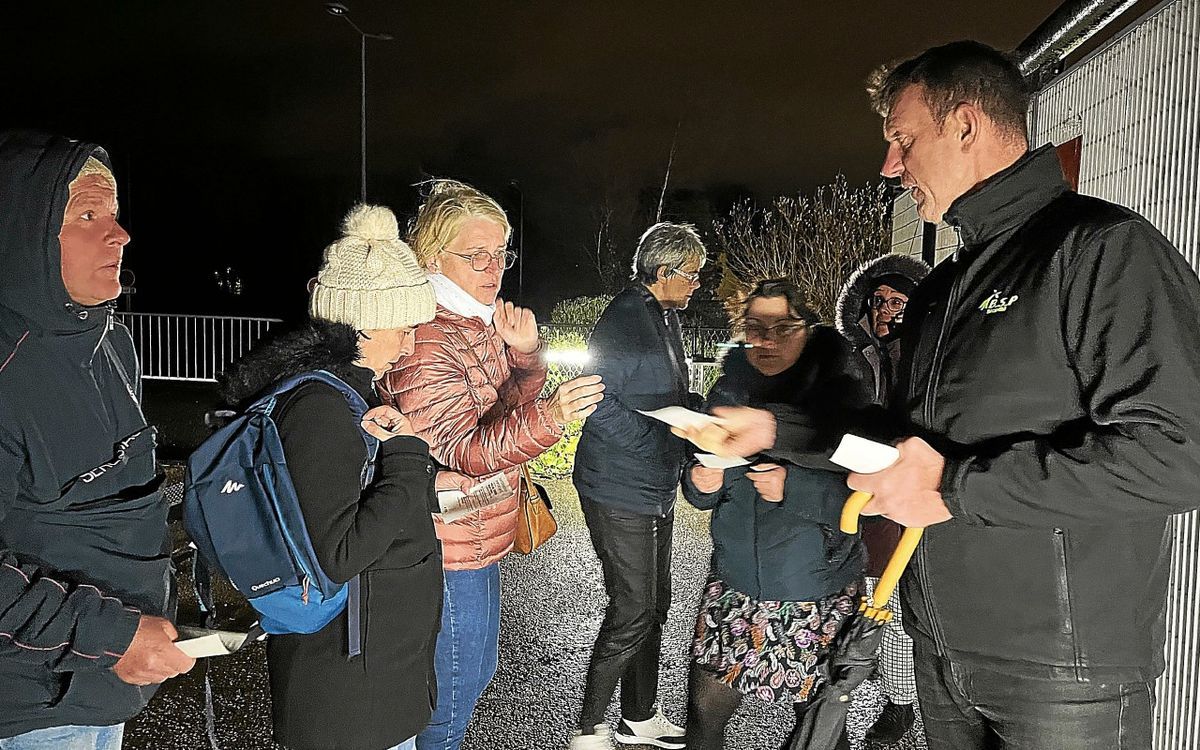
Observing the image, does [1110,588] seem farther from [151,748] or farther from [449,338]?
[151,748]

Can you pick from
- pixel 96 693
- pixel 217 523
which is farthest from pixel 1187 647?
pixel 96 693

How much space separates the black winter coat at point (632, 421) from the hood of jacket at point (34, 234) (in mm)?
2355

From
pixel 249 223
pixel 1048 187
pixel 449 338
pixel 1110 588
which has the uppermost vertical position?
pixel 249 223

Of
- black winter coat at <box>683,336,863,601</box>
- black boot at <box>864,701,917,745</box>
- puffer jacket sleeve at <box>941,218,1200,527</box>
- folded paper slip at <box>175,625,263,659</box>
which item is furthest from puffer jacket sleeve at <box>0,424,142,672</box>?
black boot at <box>864,701,917,745</box>

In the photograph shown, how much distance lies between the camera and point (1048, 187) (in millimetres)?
2072

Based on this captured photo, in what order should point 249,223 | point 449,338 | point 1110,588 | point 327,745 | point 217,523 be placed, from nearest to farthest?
point 1110,588, point 217,523, point 327,745, point 449,338, point 249,223

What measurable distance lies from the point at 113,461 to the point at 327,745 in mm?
938

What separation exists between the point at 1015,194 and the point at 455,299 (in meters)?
1.87

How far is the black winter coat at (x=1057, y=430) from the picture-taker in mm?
1732

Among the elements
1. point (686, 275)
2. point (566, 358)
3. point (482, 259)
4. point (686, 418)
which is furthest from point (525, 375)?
point (566, 358)

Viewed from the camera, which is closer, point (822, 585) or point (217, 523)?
point (217, 523)

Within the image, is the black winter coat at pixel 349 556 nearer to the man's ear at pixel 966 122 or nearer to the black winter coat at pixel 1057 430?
the black winter coat at pixel 1057 430

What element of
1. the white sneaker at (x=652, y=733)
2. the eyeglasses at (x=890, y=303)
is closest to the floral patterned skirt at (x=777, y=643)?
the white sneaker at (x=652, y=733)

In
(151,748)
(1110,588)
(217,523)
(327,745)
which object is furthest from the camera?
(151,748)
